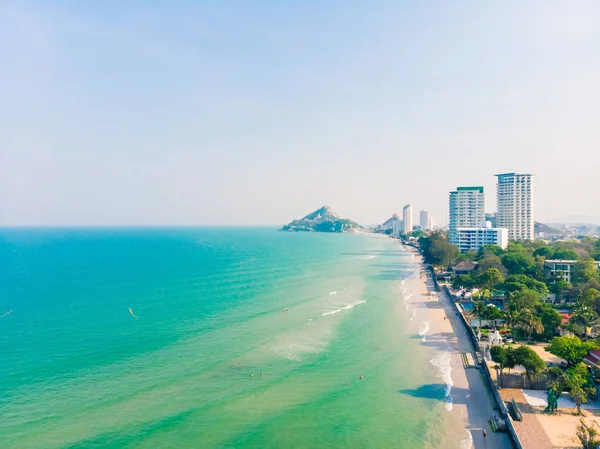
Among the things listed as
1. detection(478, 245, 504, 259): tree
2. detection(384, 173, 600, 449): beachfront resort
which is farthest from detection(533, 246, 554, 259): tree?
detection(478, 245, 504, 259): tree

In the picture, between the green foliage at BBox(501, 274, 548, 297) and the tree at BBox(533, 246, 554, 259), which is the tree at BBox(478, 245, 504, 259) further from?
the green foliage at BBox(501, 274, 548, 297)

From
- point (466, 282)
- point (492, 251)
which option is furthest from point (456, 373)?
point (492, 251)

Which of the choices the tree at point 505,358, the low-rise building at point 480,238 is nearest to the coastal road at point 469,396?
the tree at point 505,358

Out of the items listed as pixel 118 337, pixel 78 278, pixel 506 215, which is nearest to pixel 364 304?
pixel 118 337

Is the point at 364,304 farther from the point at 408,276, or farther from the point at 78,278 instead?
the point at 78,278

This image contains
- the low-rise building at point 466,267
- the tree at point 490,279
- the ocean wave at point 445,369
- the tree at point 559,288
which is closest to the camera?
the ocean wave at point 445,369

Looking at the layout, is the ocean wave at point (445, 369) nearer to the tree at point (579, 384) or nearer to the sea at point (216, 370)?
the sea at point (216, 370)
